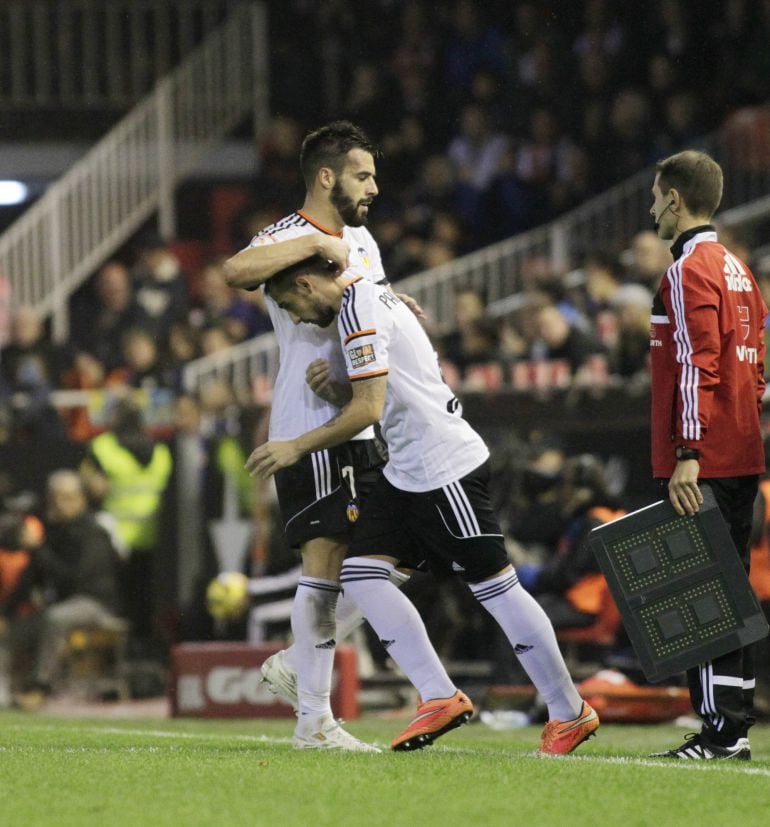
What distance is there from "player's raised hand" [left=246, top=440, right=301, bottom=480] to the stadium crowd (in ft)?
13.5

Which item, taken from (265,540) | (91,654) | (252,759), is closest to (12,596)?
(91,654)

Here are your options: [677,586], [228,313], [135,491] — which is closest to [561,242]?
[228,313]

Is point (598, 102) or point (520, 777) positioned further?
point (598, 102)

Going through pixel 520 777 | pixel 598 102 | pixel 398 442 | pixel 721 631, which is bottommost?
pixel 520 777

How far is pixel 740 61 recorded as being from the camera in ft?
51.8

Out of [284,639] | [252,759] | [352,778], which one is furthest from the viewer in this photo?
[284,639]

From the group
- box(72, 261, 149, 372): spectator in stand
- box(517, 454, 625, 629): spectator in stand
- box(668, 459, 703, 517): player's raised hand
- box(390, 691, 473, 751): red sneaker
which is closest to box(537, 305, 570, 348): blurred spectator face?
box(517, 454, 625, 629): spectator in stand

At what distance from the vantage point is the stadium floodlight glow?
2031cm

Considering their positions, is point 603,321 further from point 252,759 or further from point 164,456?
point 252,759

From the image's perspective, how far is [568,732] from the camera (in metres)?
6.05

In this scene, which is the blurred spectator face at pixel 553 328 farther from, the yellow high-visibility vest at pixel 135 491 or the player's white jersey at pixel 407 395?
the player's white jersey at pixel 407 395

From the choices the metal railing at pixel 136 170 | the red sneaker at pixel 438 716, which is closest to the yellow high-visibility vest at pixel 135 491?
the red sneaker at pixel 438 716

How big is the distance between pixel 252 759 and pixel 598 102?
11.4 m

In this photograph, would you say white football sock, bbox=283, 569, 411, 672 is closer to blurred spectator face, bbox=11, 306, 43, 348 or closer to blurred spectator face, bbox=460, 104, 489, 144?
blurred spectator face, bbox=11, 306, 43, 348
